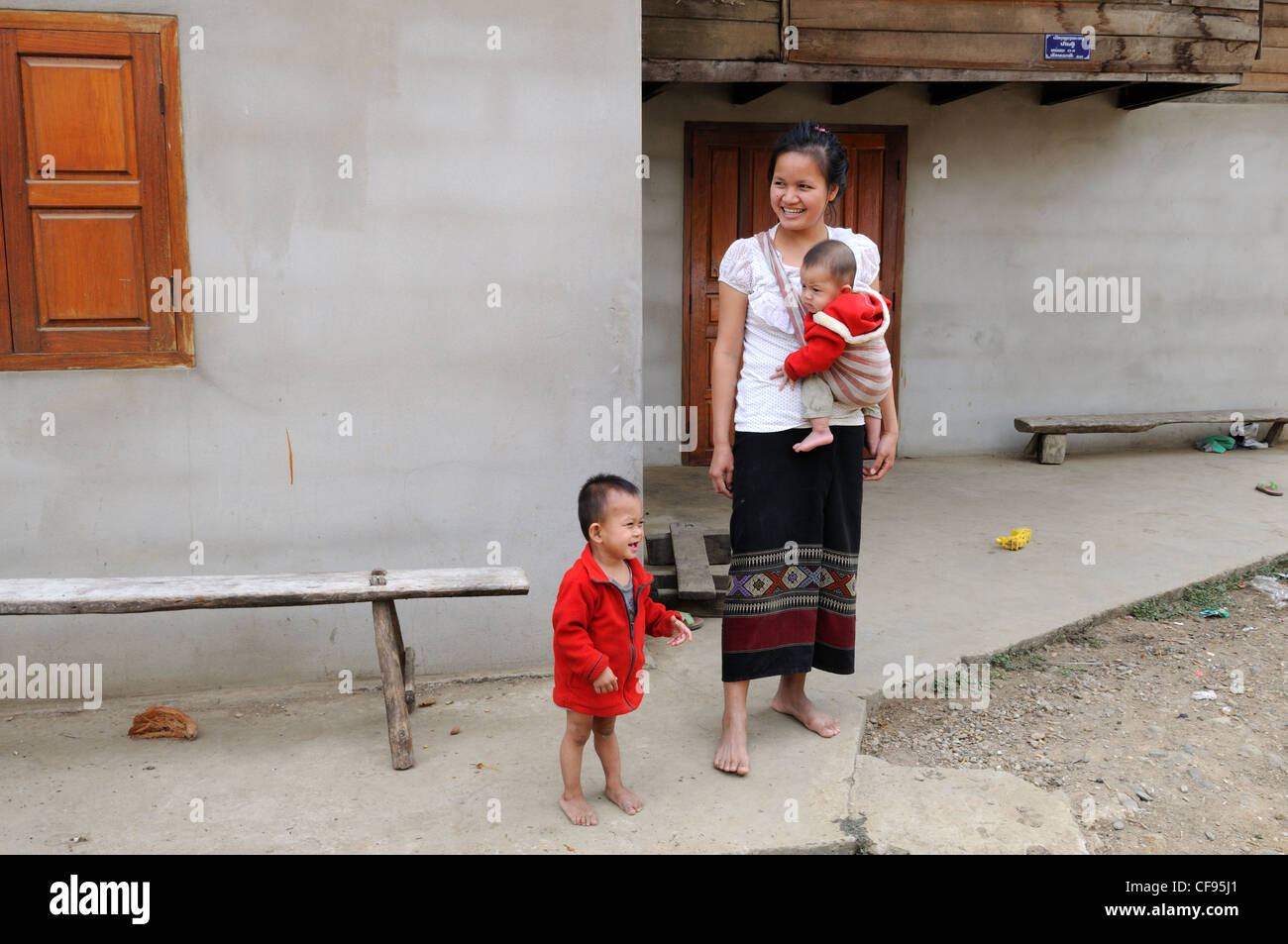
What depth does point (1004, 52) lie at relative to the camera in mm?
7027

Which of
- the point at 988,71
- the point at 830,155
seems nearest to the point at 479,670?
the point at 830,155

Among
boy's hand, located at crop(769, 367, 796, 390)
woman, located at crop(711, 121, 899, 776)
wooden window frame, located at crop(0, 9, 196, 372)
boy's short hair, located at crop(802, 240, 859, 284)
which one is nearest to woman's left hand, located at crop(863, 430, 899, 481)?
woman, located at crop(711, 121, 899, 776)

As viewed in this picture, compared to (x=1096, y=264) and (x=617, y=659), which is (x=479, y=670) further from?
(x=1096, y=264)

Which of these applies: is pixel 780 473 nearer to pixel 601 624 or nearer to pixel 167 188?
pixel 601 624

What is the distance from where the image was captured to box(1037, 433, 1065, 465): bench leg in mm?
8344

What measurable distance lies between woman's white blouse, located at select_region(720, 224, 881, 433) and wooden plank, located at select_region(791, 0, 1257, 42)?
141 inches

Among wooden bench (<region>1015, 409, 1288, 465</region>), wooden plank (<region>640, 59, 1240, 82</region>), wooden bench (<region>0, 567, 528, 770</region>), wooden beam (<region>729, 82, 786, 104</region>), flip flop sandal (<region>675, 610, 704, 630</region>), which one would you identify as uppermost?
wooden beam (<region>729, 82, 786, 104</region>)

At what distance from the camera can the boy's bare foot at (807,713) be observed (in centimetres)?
387

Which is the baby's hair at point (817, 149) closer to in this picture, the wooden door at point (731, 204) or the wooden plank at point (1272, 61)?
the wooden door at point (731, 204)

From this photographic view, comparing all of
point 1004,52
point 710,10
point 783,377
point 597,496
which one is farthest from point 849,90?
point 597,496

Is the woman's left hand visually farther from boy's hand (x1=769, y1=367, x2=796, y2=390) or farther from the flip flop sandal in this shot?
the flip flop sandal

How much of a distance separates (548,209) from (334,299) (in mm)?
887

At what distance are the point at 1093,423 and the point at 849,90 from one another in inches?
121

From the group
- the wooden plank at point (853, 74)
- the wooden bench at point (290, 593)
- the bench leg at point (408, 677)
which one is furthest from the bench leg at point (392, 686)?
the wooden plank at point (853, 74)
